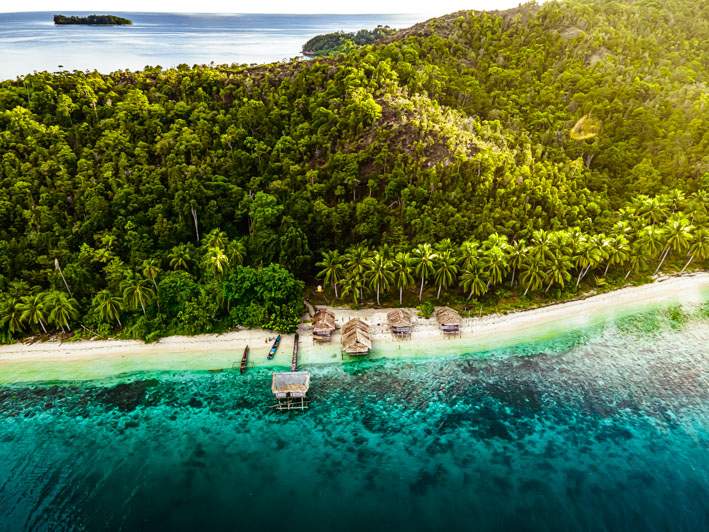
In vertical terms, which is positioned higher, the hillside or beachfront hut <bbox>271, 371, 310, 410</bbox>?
the hillside

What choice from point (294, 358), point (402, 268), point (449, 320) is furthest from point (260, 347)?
point (449, 320)

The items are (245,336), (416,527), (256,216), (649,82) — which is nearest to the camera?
(416,527)

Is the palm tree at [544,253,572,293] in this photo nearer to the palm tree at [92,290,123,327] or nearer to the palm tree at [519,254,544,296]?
the palm tree at [519,254,544,296]

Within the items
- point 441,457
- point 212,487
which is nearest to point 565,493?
point 441,457

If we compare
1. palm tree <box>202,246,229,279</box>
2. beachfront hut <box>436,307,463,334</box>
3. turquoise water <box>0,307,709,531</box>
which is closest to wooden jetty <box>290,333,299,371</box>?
turquoise water <box>0,307,709,531</box>

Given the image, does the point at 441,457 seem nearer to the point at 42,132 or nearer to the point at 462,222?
the point at 462,222

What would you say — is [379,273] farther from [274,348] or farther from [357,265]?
[274,348]

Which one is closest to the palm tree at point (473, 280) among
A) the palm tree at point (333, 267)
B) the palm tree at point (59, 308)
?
the palm tree at point (333, 267)
